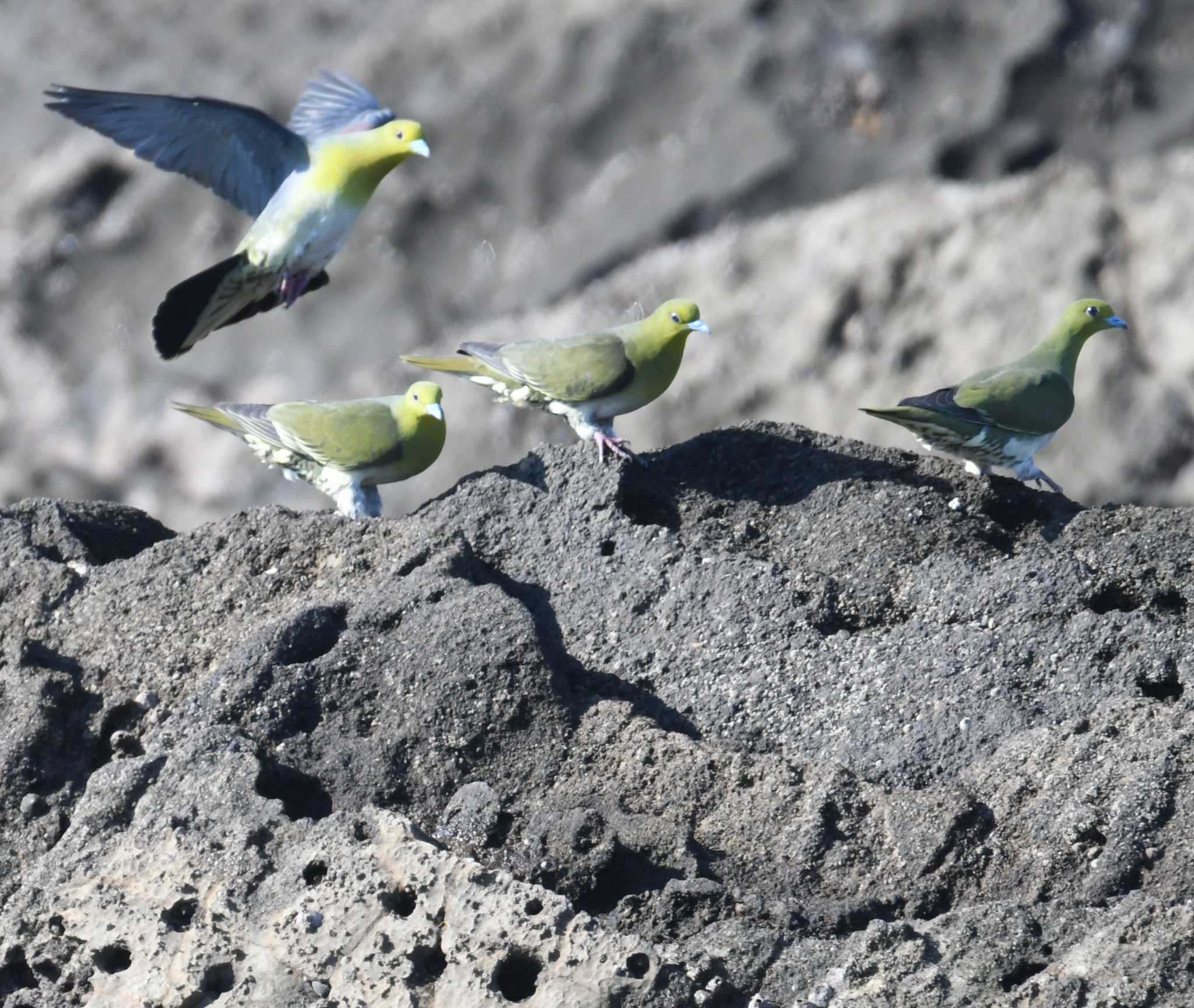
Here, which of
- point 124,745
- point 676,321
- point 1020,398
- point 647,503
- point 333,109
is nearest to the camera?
point 124,745

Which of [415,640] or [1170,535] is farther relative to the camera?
[1170,535]

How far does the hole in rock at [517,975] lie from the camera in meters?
3.93

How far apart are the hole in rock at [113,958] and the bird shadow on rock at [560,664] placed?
121cm

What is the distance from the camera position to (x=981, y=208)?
39.3 feet

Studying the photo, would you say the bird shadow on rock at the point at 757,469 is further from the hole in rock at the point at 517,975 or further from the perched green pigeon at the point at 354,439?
the hole in rock at the point at 517,975

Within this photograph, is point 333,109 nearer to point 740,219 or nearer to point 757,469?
point 757,469

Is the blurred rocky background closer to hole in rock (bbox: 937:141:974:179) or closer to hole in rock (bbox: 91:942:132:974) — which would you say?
hole in rock (bbox: 937:141:974:179)

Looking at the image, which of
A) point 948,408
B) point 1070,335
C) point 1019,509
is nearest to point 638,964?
point 1019,509

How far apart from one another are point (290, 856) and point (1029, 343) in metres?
8.11

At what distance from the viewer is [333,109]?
7.75m

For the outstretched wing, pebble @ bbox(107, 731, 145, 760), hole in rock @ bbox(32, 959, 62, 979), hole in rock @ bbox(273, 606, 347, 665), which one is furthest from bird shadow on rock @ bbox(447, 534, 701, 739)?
the outstretched wing

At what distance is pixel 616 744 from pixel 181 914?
1092 millimetres

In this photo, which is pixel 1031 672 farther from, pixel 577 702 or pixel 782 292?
pixel 782 292

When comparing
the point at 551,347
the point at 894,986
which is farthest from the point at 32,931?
the point at 551,347
